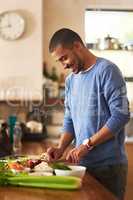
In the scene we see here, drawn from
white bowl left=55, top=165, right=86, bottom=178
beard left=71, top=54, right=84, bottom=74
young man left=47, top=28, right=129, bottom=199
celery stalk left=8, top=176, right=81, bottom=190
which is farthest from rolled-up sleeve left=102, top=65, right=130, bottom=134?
celery stalk left=8, top=176, right=81, bottom=190

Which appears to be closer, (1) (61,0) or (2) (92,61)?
(2) (92,61)

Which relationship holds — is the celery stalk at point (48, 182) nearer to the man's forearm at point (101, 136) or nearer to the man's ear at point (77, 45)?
the man's forearm at point (101, 136)

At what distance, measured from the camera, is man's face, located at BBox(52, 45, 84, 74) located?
2.00 metres

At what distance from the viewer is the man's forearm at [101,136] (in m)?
1.87

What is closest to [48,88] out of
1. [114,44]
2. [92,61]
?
[114,44]

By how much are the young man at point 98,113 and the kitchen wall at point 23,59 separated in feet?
5.24

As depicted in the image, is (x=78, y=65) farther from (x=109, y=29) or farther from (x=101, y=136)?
(x=109, y=29)

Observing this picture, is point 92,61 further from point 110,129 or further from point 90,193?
point 90,193

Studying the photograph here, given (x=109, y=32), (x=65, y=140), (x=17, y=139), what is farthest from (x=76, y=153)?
(x=109, y=32)

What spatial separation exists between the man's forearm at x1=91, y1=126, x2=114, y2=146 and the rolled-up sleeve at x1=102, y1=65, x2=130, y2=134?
0.7 inches

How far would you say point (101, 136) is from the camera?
188 cm

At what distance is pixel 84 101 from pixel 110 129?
0.23 meters

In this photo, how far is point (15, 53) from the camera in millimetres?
3637

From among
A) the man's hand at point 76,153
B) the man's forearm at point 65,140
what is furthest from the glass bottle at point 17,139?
the man's hand at point 76,153
